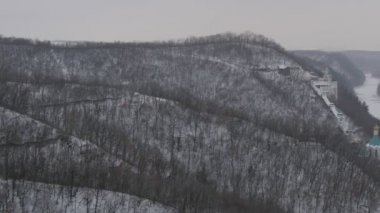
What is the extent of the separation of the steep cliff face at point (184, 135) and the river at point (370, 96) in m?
23.7

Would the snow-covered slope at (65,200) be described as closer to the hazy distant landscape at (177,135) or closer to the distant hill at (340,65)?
the hazy distant landscape at (177,135)

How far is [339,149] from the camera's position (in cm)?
4838

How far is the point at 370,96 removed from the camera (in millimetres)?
117250

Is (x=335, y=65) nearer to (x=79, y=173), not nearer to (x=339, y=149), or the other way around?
(x=339, y=149)

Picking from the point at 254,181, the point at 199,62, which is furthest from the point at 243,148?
the point at 199,62

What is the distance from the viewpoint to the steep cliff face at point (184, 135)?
37.2m

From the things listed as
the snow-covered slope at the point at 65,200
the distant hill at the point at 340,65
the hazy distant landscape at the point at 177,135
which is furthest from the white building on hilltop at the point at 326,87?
the distant hill at the point at 340,65

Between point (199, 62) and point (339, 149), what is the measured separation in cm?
3203

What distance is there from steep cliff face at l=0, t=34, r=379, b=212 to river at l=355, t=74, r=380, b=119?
23.7 m

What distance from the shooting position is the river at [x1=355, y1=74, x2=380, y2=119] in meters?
92.7

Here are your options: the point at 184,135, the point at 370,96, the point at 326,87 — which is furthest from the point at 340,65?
the point at 184,135

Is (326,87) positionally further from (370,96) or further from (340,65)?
(340,65)

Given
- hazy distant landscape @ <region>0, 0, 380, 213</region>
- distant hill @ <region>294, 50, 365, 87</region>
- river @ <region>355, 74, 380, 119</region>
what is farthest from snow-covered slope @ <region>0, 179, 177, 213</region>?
distant hill @ <region>294, 50, 365, 87</region>

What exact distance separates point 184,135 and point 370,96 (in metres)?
78.5
